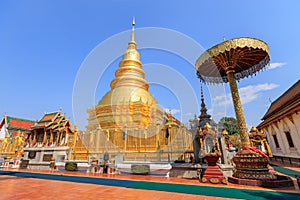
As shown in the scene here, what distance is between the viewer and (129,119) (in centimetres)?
1589

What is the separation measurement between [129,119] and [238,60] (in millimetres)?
11514

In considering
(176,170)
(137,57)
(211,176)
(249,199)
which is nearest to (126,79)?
(137,57)

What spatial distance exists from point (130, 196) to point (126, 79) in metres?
16.9

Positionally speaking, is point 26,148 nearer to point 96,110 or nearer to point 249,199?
point 96,110

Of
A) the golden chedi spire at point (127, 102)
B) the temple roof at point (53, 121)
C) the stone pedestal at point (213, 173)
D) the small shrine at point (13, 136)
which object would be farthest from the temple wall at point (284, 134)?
the small shrine at point (13, 136)

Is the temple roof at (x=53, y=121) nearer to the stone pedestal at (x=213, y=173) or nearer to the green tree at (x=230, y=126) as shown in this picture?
the stone pedestal at (x=213, y=173)

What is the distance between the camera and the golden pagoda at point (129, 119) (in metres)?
11.7

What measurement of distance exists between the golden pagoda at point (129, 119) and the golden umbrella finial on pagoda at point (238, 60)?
16.4 ft

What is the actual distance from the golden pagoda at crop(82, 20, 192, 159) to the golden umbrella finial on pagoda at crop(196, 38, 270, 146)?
501cm

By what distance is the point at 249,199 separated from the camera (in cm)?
366

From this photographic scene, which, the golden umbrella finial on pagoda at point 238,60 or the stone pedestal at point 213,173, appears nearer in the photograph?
the stone pedestal at point 213,173

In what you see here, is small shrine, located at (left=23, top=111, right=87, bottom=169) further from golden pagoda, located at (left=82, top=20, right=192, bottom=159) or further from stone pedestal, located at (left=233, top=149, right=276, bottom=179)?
stone pedestal, located at (left=233, top=149, right=276, bottom=179)

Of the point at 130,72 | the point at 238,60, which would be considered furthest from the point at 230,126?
the point at 238,60

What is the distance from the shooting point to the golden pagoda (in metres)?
11.7
